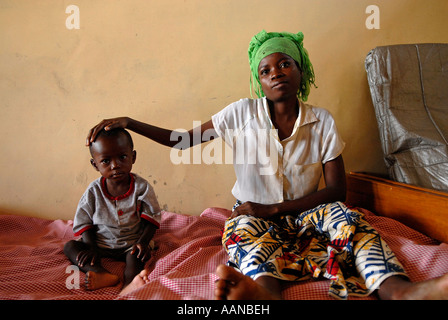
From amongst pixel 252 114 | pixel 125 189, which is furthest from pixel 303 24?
pixel 125 189

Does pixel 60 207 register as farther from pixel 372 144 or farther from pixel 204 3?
pixel 372 144

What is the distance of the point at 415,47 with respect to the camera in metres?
1.72

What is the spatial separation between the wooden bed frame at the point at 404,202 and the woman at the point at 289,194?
302 millimetres

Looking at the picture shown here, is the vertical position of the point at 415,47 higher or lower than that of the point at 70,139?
higher

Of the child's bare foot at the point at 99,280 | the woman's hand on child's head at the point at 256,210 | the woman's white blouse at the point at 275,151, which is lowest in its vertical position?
the child's bare foot at the point at 99,280

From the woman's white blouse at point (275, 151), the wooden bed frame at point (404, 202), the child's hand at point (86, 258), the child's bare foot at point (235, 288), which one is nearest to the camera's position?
the child's bare foot at point (235, 288)

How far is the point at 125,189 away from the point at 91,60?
31.0 inches

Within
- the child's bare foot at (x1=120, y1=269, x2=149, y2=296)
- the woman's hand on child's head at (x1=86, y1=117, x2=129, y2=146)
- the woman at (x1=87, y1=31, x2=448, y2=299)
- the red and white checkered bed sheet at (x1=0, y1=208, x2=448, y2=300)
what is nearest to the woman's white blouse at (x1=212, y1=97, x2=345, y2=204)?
the woman at (x1=87, y1=31, x2=448, y2=299)

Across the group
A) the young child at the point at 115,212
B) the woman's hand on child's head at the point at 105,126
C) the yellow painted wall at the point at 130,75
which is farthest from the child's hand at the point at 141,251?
the yellow painted wall at the point at 130,75

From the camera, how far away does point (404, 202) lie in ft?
4.53

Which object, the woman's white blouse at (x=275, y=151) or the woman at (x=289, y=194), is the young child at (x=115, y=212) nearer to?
the woman at (x=289, y=194)

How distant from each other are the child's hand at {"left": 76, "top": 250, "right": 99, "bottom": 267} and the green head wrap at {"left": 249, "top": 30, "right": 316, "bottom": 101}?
999 mm

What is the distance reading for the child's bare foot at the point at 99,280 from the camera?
1000 millimetres

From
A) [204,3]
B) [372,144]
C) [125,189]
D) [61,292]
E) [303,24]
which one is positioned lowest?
[61,292]
